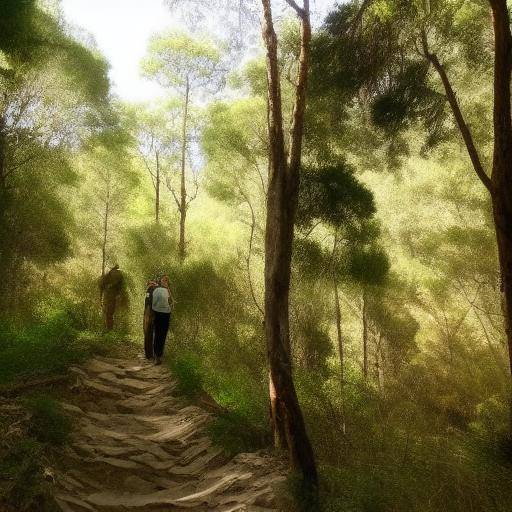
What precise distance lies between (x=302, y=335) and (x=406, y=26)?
11839 mm

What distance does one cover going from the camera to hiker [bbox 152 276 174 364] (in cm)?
823

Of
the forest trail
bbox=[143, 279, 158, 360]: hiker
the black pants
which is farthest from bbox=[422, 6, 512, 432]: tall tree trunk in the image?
bbox=[143, 279, 158, 360]: hiker

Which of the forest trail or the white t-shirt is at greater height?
the white t-shirt

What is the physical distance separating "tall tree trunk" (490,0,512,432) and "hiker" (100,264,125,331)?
893 cm

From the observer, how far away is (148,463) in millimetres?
4145

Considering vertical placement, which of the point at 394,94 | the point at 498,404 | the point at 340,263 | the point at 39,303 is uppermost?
the point at 394,94

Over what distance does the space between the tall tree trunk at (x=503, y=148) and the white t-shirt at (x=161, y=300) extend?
580cm

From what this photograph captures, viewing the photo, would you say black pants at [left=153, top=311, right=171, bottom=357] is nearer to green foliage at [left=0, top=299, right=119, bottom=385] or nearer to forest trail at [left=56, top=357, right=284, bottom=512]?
green foliage at [left=0, top=299, right=119, bottom=385]

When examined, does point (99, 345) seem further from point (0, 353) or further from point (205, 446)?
point (205, 446)

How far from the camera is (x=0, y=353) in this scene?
5480 millimetres

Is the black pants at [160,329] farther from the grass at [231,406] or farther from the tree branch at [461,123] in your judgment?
the tree branch at [461,123]

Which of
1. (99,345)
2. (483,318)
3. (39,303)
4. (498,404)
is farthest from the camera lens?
(483,318)

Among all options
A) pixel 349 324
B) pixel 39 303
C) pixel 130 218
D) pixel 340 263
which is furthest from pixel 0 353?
pixel 349 324

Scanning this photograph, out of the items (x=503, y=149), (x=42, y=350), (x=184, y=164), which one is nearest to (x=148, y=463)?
(x=42, y=350)
